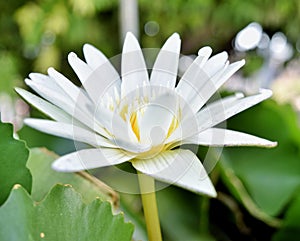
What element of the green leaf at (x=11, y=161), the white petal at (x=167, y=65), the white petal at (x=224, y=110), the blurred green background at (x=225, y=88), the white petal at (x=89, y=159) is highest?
the white petal at (x=167, y=65)

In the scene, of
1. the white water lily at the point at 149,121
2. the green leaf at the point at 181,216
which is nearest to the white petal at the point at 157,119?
the white water lily at the point at 149,121

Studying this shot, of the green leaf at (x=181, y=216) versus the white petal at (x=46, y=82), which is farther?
the green leaf at (x=181, y=216)

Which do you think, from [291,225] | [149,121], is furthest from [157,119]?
[291,225]

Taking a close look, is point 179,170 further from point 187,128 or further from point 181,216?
point 181,216

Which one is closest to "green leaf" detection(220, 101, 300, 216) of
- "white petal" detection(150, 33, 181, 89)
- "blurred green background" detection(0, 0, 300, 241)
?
"blurred green background" detection(0, 0, 300, 241)

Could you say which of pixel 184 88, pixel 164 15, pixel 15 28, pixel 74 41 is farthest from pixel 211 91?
pixel 15 28

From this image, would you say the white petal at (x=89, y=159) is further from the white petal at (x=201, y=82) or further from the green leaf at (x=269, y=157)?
the green leaf at (x=269, y=157)

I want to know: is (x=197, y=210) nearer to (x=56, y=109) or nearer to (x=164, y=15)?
(x=56, y=109)
